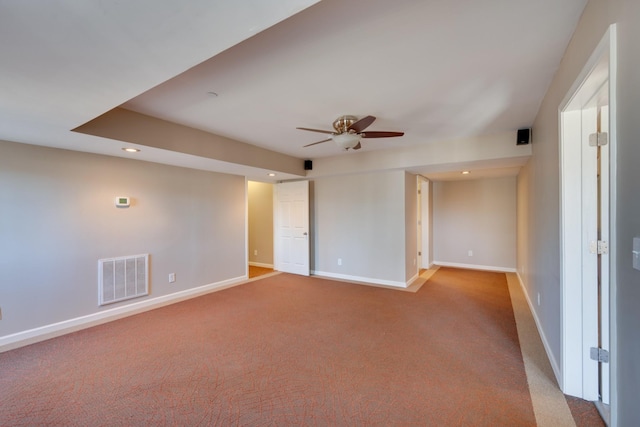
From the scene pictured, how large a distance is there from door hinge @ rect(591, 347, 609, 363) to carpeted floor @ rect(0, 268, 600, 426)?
1.77ft

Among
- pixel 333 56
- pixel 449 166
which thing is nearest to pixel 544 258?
pixel 449 166

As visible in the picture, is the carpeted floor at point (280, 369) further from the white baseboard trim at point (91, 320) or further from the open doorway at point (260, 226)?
the open doorway at point (260, 226)

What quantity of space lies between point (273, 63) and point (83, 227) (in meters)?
3.27

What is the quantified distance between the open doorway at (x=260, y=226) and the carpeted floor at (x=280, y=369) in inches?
122

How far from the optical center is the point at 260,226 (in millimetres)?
7176

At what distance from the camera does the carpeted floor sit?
1.85 meters

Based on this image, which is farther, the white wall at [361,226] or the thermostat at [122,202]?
the white wall at [361,226]

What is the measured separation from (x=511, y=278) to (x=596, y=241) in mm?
4385

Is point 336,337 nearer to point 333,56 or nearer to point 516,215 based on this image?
→ point 333,56

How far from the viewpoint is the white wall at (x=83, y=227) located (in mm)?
2977

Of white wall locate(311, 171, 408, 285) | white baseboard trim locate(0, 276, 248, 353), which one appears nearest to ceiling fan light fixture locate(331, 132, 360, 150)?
white wall locate(311, 171, 408, 285)

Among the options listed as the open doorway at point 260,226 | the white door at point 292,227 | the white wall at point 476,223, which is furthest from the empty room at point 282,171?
the open doorway at point 260,226

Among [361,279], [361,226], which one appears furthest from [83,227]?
[361,279]

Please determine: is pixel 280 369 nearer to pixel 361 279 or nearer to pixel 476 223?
pixel 361 279
